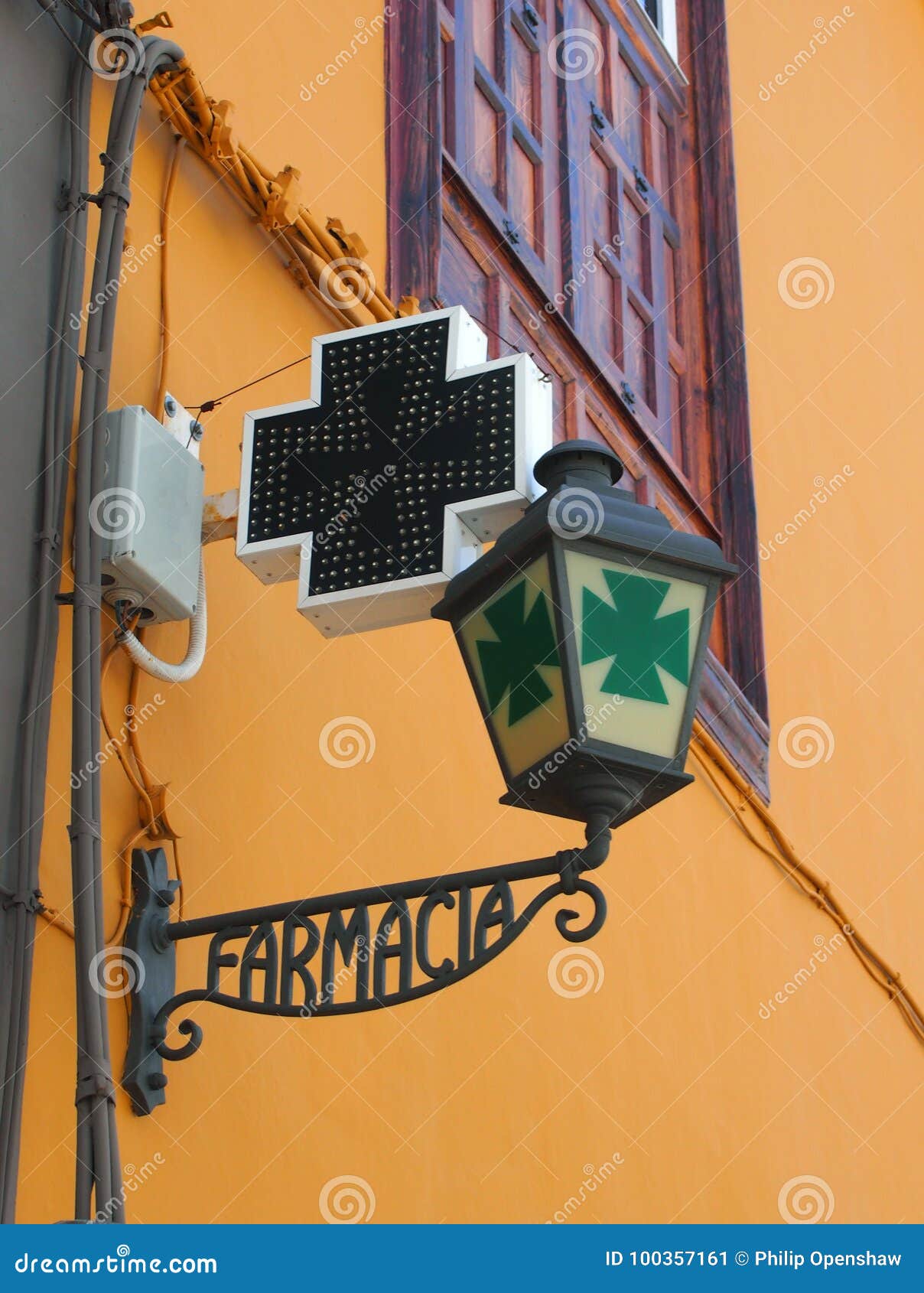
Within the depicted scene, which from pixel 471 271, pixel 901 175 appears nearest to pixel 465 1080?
pixel 471 271

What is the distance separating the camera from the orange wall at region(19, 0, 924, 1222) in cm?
335

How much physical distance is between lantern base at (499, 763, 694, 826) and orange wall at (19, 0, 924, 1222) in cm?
79

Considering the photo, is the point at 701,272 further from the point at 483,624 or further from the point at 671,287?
the point at 483,624

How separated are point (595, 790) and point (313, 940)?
1.64 feet

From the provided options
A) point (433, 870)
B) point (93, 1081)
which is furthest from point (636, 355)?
point (93, 1081)

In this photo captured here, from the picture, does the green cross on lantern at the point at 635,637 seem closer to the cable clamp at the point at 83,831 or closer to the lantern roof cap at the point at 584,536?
the lantern roof cap at the point at 584,536

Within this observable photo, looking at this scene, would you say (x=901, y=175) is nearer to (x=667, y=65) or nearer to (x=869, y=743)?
(x=667, y=65)

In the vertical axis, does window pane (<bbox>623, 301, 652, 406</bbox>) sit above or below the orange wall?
above

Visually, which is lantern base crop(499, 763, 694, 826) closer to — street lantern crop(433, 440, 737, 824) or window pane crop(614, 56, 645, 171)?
street lantern crop(433, 440, 737, 824)

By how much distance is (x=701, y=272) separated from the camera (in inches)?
275

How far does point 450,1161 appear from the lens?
382 centimetres

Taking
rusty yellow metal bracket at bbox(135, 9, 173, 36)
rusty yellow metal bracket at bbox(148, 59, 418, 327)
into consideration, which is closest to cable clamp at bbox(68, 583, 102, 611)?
rusty yellow metal bracket at bbox(148, 59, 418, 327)

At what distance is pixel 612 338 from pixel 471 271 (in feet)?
3.32

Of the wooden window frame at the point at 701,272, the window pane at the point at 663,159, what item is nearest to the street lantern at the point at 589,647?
the wooden window frame at the point at 701,272
